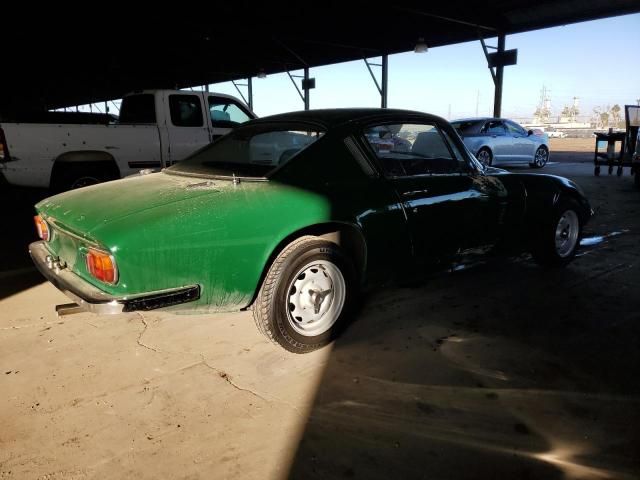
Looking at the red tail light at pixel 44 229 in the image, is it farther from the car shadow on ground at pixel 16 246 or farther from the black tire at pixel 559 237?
the black tire at pixel 559 237

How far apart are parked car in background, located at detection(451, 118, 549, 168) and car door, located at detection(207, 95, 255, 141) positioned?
6468 millimetres

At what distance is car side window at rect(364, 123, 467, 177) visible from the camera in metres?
3.11

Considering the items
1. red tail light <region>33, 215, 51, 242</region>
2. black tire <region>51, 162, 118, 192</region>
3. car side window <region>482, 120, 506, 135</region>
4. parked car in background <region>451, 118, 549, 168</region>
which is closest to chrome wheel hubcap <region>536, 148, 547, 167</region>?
parked car in background <region>451, 118, 549, 168</region>

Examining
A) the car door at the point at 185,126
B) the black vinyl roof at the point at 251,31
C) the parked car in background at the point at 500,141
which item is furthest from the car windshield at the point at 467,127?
the car door at the point at 185,126

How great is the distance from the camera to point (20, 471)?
72.0 inches

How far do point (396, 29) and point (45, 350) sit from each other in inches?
577

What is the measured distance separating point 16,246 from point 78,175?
140 cm

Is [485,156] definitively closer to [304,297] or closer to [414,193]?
[414,193]

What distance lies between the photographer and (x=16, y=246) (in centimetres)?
516

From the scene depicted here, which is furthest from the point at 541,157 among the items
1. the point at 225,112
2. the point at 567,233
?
the point at 567,233

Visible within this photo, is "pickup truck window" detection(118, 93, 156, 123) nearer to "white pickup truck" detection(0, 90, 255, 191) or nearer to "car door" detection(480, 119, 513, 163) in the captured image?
"white pickup truck" detection(0, 90, 255, 191)

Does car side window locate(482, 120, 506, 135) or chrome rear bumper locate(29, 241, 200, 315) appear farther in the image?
car side window locate(482, 120, 506, 135)

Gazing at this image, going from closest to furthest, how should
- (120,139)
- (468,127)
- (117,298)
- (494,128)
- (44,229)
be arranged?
(117,298) → (44,229) → (120,139) → (468,127) → (494,128)

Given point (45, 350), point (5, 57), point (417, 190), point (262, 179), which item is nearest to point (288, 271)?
point (262, 179)
